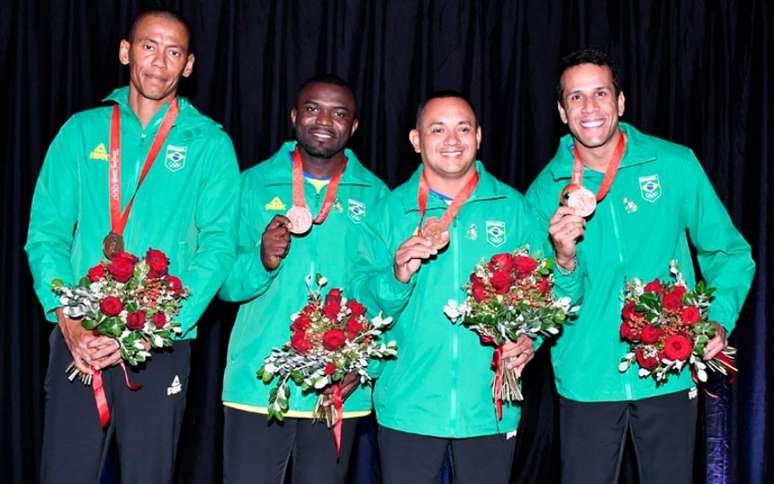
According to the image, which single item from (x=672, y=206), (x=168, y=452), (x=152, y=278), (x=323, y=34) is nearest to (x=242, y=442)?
(x=168, y=452)

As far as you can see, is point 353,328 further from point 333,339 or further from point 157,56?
point 157,56

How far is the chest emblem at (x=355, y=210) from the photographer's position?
153 inches

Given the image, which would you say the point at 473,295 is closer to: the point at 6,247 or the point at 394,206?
the point at 394,206

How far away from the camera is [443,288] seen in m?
3.59

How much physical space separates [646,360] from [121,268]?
2064mm

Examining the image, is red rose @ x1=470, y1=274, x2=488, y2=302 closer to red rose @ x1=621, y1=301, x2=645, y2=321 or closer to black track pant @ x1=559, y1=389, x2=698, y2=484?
red rose @ x1=621, y1=301, x2=645, y2=321

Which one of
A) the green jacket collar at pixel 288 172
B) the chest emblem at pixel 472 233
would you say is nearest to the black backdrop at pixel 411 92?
the green jacket collar at pixel 288 172

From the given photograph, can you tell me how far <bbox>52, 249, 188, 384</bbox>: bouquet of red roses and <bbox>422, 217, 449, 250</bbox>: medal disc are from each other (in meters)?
1.00

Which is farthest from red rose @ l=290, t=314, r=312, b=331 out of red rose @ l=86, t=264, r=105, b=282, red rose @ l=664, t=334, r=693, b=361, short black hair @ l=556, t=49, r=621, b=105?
short black hair @ l=556, t=49, r=621, b=105

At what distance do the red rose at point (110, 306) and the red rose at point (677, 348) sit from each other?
2095mm

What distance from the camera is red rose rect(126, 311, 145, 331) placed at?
313cm

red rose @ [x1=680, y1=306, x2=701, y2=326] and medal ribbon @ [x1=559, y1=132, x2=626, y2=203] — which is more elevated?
medal ribbon @ [x1=559, y1=132, x2=626, y2=203]

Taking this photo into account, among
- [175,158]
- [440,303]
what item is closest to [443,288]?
[440,303]

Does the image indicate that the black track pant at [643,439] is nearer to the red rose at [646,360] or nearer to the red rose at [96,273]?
the red rose at [646,360]
